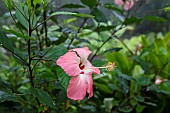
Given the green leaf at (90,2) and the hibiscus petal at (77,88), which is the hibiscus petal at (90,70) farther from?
the green leaf at (90,2)

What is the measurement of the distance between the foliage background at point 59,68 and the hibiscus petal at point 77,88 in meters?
0.02

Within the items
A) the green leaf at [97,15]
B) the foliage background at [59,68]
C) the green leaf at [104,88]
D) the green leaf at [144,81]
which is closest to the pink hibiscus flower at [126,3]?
the foliage background at [59,68]

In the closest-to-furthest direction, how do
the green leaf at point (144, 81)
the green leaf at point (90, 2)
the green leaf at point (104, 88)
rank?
the green leaf at point (90, 2), the green leaf at point (144, 81), the green leaf at point (104, 88)

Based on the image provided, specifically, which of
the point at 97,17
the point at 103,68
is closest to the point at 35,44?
the point at 97,17


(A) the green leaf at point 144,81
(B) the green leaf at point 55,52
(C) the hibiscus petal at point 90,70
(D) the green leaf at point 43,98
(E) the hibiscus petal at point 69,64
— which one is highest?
(B) the green leaf at point 55,52

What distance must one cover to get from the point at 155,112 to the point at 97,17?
2.64 ft

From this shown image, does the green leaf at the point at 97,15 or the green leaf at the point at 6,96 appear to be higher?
the green leaf at the point at 97,15

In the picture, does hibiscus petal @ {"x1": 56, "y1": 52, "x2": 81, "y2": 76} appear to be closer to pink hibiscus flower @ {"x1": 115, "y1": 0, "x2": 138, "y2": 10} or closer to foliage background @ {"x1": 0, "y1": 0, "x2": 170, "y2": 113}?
foliage background @ {"x1": 0, "y1": 0, "x2": 170, "y2": 113}

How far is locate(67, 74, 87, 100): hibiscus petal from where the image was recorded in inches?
26.5

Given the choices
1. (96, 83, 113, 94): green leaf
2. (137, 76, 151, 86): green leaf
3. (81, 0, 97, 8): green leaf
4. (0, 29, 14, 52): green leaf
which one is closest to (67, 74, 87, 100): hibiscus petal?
(0, 29, 14, 52): green leaf

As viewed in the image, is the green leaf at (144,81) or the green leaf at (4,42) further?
the green leaf at (144,81)

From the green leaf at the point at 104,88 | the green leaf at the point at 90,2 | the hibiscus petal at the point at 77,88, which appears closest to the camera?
the hibiscus petal at the point at 77,88

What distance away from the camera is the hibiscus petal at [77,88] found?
0.67m

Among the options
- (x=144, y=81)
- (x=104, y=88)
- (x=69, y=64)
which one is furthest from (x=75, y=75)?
(x=104, y=88)
